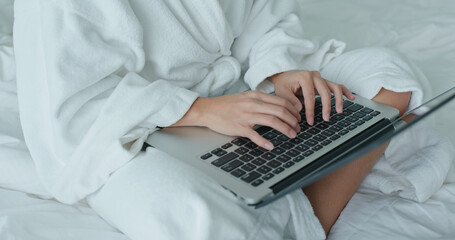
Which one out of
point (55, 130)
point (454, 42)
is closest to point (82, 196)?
point (55, 130)

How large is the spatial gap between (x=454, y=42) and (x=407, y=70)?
0.49 meters

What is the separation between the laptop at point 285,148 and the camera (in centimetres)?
63

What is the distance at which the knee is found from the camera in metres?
0.97

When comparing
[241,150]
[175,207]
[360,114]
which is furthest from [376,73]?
[175,207]

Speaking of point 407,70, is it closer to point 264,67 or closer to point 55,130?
point 264,67

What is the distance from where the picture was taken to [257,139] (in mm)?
773

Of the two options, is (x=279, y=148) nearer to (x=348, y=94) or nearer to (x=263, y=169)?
(x=263, y=169)

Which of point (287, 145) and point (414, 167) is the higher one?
point (287, 145)

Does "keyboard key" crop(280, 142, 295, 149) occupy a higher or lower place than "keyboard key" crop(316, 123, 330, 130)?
higher

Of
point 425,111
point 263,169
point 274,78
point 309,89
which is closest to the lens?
point 425,111

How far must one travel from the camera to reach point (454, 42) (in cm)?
141

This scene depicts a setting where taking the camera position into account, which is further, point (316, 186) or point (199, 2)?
point (199, 2)

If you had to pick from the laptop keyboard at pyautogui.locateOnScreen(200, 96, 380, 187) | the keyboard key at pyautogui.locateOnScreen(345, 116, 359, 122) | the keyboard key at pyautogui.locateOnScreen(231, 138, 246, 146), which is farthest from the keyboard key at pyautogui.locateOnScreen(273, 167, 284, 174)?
the keyboard key at pyautogui.locateOnScreen(345, 116, 359, 122)

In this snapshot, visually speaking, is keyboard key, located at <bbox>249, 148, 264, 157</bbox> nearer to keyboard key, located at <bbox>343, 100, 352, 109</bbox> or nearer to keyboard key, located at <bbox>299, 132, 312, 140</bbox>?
keyboard key, located at <bbox>299, 132, 312, 140</bbox>
